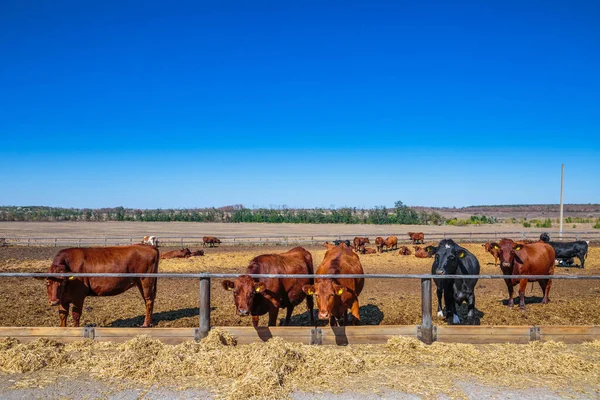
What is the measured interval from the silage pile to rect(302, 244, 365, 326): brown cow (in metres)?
0.73

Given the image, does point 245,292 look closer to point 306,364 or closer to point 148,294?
point 306,364

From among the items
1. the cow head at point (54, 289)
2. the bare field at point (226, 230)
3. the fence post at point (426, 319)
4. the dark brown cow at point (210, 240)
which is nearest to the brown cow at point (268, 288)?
the fence post at point (426, 319)

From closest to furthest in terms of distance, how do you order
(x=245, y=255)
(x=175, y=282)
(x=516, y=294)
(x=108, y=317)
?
(x=108, y=317) < (x=516, y=294) < (x=175, y=282) < (x=245, y=255)

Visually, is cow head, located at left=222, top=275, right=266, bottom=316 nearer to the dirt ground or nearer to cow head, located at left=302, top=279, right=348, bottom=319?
cow head, located at left=302, top=279, right=348, bottom=319

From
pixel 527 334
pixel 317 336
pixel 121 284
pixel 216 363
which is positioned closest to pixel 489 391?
→ pixel 527 334

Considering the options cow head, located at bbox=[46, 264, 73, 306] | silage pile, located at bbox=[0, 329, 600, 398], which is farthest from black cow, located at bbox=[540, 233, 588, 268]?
cow head, located at bbox=[46, 264, 73, 306]

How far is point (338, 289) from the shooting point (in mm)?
6418

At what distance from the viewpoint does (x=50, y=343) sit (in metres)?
5.85

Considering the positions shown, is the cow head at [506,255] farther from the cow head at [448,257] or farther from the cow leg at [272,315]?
the cow leg at [272,315]

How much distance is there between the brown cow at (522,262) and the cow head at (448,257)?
2445 mm

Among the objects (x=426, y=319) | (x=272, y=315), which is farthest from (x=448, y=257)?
(x=272, y=315)

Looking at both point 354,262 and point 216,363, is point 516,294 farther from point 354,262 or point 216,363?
point 216,363

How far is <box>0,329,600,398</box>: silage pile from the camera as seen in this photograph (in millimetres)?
4887

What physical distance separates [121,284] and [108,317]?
1873 mm
